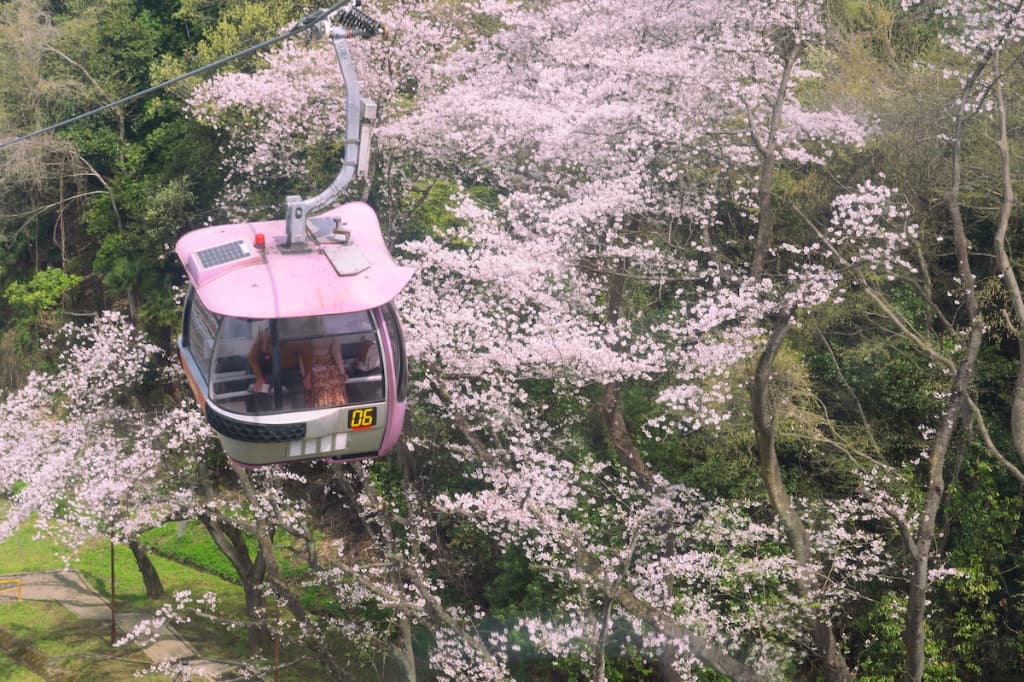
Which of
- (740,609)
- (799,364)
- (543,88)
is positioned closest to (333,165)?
(543,88)

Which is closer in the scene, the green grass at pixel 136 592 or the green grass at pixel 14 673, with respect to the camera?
the green grass at pixel 14 673

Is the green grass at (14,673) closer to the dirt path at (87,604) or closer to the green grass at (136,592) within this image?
the green grass at (136,592)

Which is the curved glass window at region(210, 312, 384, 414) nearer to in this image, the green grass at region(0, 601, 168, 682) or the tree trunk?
the green grass at region(0, 601, 168, 682)

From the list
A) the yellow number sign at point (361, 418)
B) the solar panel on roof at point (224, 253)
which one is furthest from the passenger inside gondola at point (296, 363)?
the solar panel on roof at point (224, 253)

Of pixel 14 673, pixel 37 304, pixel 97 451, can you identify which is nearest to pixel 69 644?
pixel 14 673

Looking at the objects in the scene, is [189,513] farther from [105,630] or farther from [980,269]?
[980,269]

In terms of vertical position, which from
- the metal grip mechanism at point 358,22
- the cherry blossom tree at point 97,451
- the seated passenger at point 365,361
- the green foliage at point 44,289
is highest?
the metal grip mechanism at point 358,22

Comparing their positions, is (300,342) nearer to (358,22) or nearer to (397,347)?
(397,347)
